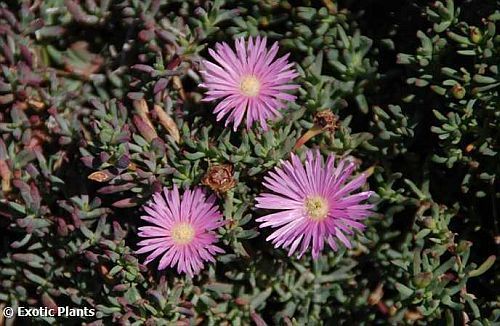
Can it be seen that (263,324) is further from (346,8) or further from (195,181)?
(346,8)

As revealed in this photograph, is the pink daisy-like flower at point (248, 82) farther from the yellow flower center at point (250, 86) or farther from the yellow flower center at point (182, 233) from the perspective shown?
the yellow flower center at point (182, 233)

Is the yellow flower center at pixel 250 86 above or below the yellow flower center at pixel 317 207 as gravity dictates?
above

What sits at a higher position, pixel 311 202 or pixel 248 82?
pixel 248 82

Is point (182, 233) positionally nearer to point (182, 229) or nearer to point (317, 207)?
point (182, 229)

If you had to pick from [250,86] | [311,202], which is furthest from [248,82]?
[311,202]

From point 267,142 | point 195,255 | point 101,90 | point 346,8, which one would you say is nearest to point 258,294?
point 195,255

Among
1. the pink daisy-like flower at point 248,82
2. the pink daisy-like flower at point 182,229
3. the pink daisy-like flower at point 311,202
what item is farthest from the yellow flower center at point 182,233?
the pink daisy-like flower at point 248,82

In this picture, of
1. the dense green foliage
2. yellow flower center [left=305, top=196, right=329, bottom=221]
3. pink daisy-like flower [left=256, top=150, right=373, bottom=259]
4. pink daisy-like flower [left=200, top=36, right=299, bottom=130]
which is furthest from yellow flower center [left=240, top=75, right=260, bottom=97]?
yellow flower center [left=305, top=196, right=329, bottom=221]

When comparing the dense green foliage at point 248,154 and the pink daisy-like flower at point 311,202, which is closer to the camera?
the pink daisy-like flower at point 311,202
